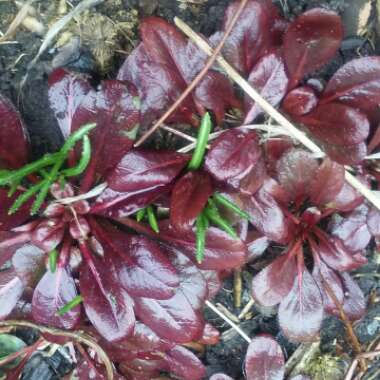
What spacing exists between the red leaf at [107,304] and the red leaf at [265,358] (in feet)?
1.06

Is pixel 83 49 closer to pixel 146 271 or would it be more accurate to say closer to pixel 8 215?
pixel 8 215

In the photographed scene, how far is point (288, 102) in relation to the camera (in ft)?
3.83

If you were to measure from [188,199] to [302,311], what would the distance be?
16.0 inches

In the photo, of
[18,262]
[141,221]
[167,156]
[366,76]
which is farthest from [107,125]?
[366,76]

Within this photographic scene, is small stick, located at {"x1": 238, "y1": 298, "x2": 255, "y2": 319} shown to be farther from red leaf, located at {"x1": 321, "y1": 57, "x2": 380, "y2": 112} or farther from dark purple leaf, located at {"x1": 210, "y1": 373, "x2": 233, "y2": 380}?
red leaf, located at {"x1": 321, "y1": 57, "x2": 380, "y2": 112}

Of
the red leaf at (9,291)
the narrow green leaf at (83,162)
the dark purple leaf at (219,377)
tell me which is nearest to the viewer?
the narrow green leaf at (83,162)

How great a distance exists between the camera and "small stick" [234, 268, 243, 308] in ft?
4.29

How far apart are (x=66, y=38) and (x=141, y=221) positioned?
0.43 metres

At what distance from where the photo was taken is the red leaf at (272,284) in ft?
4.02

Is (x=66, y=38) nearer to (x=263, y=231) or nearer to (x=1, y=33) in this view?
(x=1, y=33)

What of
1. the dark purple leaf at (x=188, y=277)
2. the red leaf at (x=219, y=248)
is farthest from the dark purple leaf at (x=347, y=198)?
the dark purple leaf at (x=188, y=277)

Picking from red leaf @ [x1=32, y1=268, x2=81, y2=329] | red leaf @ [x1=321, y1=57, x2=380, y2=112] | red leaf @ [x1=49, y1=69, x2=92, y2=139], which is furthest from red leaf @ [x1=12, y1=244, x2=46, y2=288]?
red leaf @ [x1=321, y1=57, x2=380, y2=112]

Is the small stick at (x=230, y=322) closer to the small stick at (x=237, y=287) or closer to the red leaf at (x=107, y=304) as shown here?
the small stick at (x=237, y=287)

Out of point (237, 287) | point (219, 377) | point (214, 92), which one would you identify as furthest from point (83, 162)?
point (219, 377)
